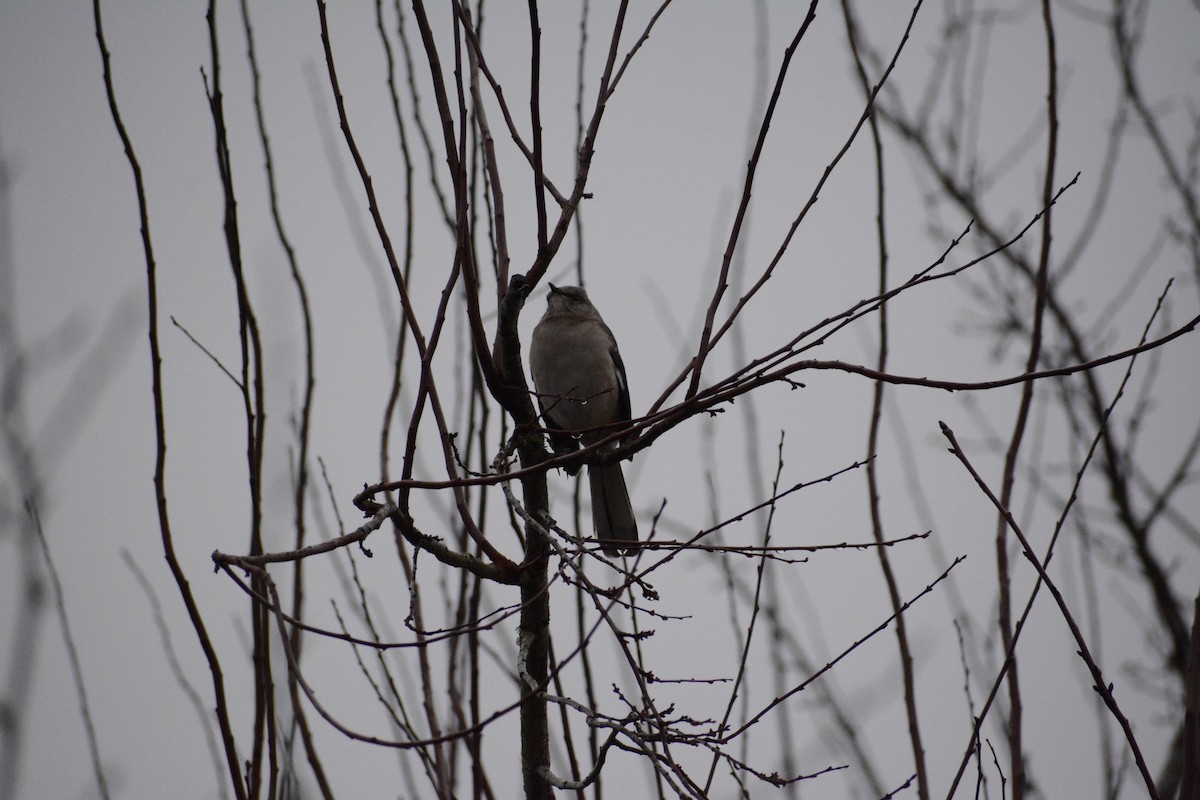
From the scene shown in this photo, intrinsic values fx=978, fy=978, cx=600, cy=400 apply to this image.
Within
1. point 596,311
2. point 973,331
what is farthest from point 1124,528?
point 596,311

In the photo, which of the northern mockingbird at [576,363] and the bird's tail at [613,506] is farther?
the northern mockingbird at [576,363]

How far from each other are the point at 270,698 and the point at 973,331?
4494 mm

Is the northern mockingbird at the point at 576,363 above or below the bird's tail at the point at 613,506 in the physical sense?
above

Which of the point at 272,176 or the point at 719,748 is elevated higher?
the point at 272,176

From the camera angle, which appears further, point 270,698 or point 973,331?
point 973,331

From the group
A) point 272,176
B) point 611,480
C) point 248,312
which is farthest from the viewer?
point 611,480

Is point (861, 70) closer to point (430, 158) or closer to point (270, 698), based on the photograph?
point (430, 158)

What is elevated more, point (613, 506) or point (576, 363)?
point (576, 363)

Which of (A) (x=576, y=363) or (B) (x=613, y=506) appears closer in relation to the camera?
(B) (x=613, y=506)

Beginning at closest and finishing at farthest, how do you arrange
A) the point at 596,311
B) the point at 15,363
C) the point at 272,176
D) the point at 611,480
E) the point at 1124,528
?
the point at 15,363 < the point at 272,176 < the point at 1124,528 < the point at 611,480 < the point at 596,311

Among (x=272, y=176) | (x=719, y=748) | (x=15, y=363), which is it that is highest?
(x=272, y=176)

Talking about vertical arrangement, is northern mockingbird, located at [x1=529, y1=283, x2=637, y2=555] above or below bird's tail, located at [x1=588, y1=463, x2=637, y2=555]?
above

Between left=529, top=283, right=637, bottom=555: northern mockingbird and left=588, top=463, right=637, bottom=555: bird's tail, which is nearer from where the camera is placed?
left=588, top=463, right=637, bottom=555: bird's tail

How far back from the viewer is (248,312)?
8.29 ft
